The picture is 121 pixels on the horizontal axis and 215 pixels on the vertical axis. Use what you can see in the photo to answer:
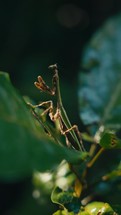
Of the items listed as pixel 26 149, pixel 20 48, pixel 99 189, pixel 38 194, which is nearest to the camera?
pixel 26 149

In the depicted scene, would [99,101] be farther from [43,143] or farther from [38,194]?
[43,143]

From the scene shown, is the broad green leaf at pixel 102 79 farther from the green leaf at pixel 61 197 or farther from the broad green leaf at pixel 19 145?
the broad green leaf at pixel 19 145

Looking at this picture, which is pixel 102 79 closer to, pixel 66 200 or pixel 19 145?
pixel 66 200

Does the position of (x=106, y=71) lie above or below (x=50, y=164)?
below

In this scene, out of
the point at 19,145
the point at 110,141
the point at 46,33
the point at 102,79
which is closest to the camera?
the point at 19,145

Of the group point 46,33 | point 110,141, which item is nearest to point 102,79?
point 110,141

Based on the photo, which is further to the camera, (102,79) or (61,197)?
(102,79)

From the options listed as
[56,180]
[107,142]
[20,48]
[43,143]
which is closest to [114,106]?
[56,180]
